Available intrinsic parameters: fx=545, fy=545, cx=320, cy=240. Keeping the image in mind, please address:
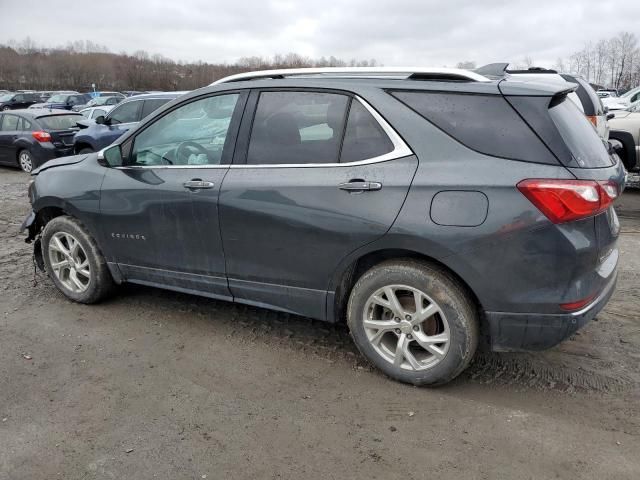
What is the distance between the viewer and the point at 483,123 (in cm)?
289

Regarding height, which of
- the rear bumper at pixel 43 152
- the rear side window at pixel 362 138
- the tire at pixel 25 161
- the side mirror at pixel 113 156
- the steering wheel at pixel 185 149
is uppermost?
the rear side window at pixel 362 138

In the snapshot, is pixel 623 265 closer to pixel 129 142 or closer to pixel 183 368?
pixel 183 368

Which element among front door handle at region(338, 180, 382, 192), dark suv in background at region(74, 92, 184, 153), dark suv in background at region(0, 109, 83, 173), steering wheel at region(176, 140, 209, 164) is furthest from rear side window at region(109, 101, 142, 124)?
front door handle at region(338, 180, 382, 192)

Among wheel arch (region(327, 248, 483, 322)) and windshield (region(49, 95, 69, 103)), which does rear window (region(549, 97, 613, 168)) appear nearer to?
wheel arch (region(327, 248, 483, 322))

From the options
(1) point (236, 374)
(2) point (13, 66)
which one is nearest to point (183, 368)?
(1) point (236, 374)

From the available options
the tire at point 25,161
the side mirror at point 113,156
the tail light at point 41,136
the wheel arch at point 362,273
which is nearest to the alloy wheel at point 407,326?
the wheel arch at point 362,273

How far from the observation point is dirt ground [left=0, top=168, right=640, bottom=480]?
257 centimetres

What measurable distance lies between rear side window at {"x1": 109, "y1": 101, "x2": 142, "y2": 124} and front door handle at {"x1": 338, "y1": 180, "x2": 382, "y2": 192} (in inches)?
405

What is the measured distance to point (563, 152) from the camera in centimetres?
274

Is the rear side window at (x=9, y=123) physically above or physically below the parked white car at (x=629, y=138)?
below

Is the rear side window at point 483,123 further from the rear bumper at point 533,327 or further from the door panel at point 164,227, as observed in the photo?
the door panel at point 164,227

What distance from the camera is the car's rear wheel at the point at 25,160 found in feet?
42.0

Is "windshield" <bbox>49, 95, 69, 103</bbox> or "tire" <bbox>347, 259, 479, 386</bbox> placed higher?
"windshield" <bbox>49, 95, 69, 103</bbox>

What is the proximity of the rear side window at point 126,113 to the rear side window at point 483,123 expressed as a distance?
1043 cm
